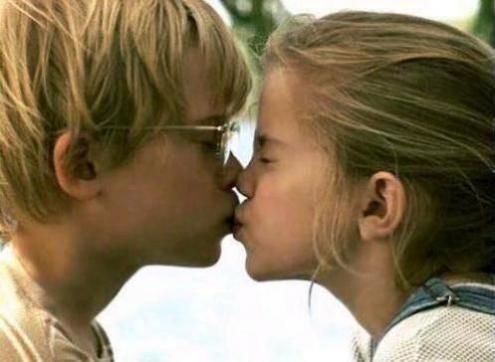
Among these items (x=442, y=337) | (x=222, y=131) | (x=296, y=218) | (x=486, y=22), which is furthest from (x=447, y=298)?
(x=486, y=22)

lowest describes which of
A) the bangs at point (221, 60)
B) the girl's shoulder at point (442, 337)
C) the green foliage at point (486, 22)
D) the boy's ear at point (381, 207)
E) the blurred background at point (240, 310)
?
the blurred background at point (240, 310)

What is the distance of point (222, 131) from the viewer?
3.93 ft

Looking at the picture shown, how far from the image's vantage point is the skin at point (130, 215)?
117 centimetres

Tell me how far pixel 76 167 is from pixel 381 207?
0.26 metres

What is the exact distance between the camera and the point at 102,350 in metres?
1.26

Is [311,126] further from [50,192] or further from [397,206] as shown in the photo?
[50,192]

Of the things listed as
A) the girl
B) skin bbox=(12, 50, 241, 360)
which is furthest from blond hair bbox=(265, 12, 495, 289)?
skin bbox=(12, 50, 241, 360)

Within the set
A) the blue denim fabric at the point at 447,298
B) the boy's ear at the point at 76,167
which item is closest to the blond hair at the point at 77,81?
the boy's ear at the point at 76,167

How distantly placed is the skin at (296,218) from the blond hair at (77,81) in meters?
0.09

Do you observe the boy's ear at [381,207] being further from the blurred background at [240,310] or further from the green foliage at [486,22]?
the green foliage at [486,22]

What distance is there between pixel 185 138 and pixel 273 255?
0.42 feet

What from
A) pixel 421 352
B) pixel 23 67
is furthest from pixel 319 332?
pixel 23 67

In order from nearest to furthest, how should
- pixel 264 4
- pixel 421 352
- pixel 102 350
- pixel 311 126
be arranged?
pixel 421 352 → pixel 311 126 → pixel 102 350 → pixel 264 4

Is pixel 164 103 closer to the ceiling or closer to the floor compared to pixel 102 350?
closer to the ceiling
